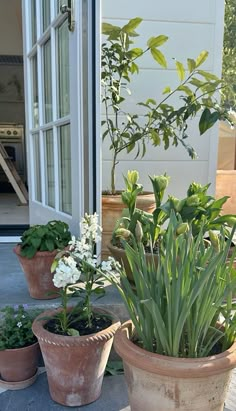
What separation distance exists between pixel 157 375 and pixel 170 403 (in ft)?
0.35

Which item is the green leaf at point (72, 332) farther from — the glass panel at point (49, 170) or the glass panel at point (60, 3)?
the glass panel at point (60, 3)

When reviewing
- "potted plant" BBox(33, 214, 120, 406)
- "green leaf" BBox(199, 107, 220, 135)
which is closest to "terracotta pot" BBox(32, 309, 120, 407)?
"potted plant" BBox(33, 214, 120, 406)

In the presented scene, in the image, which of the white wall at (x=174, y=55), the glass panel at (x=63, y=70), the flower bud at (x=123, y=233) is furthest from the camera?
the white wall at (x=174, y=55)

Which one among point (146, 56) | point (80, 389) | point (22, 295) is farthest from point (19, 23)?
point (80, 389)

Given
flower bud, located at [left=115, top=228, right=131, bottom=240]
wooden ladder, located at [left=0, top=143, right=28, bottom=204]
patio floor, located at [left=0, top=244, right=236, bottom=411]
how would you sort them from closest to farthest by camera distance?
patio floor, located at [left=0, top=244, right=236, bottom=411] < flower bud, located at [left=115, top=228, right=131, bottom=240] < wooden ladder, located at [left=0, top=143, right=28, bottom=204]

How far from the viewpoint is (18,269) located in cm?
220

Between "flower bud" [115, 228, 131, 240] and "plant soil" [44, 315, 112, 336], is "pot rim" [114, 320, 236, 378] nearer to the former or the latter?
"plant soil" [44, 315, 112, 336]

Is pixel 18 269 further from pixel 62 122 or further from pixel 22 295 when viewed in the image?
pixel 62 122

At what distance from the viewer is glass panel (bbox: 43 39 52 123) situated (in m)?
2.18

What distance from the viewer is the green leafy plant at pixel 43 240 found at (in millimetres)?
1678

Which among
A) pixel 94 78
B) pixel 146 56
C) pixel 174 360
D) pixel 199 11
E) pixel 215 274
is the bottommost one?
pixel 174 360

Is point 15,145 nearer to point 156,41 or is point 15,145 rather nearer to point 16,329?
point 156,41

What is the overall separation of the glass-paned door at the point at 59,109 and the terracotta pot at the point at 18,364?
0.66 m

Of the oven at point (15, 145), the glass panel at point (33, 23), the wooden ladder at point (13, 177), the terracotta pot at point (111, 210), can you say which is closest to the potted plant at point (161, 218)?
the terracotta pot at point (111, 210)
